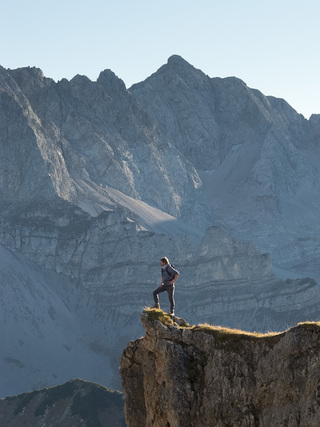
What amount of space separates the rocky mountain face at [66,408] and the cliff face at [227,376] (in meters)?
85.1

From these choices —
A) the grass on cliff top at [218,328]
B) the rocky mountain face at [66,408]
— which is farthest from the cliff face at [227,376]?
the rocky mountain face at [66,408]

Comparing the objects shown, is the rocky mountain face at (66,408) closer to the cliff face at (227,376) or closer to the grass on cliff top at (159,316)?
the grass on cliff top at (159,316)

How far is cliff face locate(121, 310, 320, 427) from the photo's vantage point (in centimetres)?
2503

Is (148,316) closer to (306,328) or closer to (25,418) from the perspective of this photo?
(306,328)

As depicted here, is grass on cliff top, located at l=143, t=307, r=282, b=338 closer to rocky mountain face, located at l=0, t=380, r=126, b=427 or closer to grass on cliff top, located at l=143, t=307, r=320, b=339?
grass on cliff top, located at l=143, t=307, r=320, b=339

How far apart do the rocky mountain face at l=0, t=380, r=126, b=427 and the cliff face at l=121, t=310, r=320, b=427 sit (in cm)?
8514

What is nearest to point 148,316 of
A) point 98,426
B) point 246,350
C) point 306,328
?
point 246,350

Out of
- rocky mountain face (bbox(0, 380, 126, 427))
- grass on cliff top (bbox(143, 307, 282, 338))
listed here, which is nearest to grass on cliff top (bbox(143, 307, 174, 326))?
grass on cliff top (bbox(143, 307, 282, 338))

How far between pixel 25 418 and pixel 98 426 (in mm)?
10750

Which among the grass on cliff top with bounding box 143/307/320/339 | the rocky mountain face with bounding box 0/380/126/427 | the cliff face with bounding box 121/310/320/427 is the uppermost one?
the rocky mountain face with bounding box 0/380/126/427

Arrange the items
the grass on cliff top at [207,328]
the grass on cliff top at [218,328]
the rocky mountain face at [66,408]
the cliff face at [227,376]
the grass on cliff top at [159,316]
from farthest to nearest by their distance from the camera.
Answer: the rocky mountain face at [66,408]
the grass on cliff top at [159,316]
the grass on cliff top at [207,328]
the grass on cliff top at [218,328]
the cliff face at [227,376]

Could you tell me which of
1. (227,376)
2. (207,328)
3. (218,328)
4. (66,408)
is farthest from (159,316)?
(66,408)

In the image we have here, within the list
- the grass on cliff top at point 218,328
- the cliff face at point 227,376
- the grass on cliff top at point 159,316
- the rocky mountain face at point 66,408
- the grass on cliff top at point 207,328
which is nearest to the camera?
the cliff face at point 227,376

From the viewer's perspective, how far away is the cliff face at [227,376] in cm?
2503
